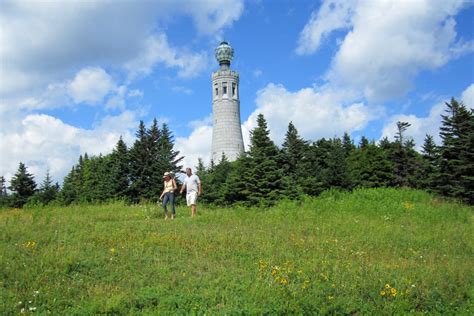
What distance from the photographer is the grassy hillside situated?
6.72 m

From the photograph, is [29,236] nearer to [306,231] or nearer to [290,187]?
[306,231]

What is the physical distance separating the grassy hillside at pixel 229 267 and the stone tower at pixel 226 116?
54154 millimetres

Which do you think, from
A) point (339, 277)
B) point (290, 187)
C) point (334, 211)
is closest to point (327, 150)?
point (290, 187)

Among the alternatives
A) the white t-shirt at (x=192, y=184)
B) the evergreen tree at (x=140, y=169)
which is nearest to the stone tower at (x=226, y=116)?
the evergreen tree at (x=140, y=169)

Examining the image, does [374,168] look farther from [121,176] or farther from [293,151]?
[121,176]

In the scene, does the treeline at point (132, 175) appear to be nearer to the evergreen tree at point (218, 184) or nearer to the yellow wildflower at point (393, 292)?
the evergreen tree at point (218, 184)

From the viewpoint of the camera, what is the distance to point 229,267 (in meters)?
8.38

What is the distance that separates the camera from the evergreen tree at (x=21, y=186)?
1876 inches

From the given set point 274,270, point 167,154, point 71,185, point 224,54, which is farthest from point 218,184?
point 224,54

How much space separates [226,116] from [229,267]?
206ft

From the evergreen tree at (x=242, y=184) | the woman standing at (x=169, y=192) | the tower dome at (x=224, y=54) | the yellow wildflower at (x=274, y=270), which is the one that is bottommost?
the yellow wildflower at (x=274, y=270)

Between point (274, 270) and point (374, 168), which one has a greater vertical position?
point (374, 168)

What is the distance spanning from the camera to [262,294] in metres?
6.92

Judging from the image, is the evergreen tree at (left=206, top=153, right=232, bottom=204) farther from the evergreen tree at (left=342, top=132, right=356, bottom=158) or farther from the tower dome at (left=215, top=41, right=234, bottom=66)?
the tower dome at (left=215, top=41, right=234, bottom=66)
